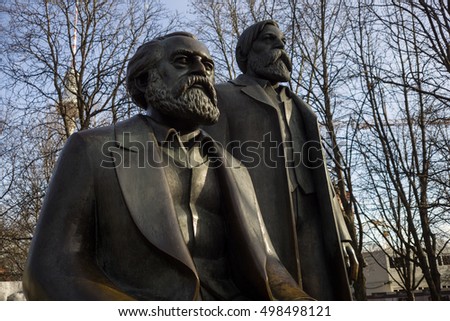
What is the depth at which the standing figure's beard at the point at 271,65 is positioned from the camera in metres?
4.27

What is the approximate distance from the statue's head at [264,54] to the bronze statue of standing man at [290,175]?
0.04 feet

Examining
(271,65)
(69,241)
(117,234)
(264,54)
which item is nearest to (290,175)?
(271,65)

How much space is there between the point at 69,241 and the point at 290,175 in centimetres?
202

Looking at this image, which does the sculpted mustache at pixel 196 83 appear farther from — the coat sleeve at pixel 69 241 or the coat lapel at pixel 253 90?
the coat lapel at pixel 253 90

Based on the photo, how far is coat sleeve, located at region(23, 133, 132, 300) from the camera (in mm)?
1980

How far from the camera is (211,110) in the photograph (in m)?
2.60

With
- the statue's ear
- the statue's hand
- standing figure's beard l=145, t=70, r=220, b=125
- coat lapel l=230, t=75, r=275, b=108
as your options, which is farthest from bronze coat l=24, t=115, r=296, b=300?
coat lapel l=230, t=75, r=275, b=108

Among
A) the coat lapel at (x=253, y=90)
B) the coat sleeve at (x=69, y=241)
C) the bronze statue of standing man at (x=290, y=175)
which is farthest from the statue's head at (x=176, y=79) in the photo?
the coat lapel at (x=253, y=90)

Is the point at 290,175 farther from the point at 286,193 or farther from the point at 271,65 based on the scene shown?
the point at 271,65

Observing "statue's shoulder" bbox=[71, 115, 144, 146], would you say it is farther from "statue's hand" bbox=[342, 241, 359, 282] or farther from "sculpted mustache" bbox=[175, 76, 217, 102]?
"statue's hand" bbox=[342, 241, 359, 282]

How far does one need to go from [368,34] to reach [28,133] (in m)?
8.69

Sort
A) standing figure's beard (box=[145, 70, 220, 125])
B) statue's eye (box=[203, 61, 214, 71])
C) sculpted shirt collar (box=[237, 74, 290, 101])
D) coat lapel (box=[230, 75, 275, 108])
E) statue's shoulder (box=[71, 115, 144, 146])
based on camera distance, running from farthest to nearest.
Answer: sculpted shirt collar (box=[237, 74, 290, 101]) → coat lapel (box=[230, 75, 275, 108]) → statue's eye (box=[203, 61, 214, 71]) → standing figure's beard (box=[145, 70, 220, 125]) → statue's shoulder (box=[71, 115, 144, 146])

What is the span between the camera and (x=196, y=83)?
258 cm

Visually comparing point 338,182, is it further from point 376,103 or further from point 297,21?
point 297,21
